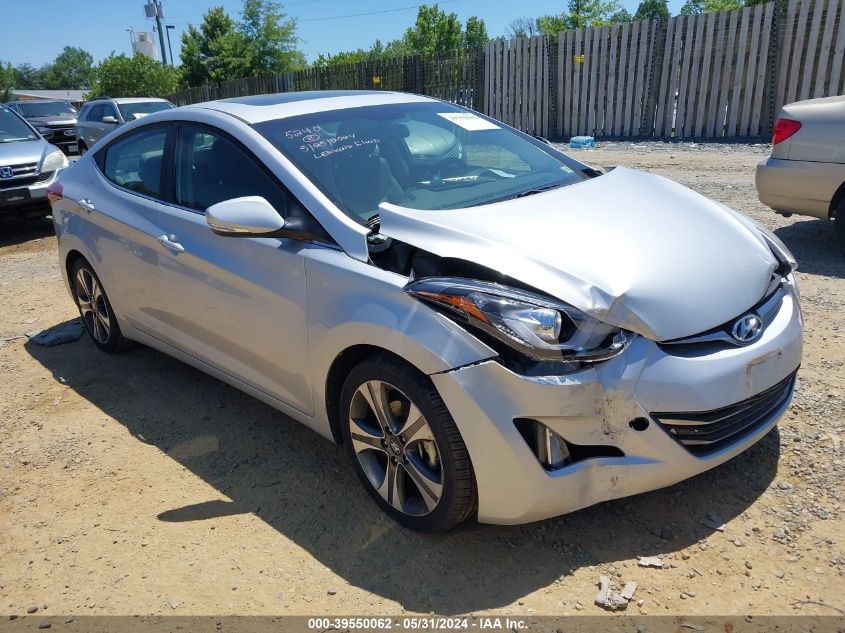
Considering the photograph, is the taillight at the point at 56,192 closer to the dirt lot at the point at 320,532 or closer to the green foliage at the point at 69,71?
the dirt lot at the point at 320,532

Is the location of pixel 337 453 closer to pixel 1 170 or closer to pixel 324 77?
pixel 1 170

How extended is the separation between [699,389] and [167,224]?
9.30ft

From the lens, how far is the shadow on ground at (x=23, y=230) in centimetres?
940

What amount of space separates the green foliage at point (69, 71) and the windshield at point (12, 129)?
11561cm

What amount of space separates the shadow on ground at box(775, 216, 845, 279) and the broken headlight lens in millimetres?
3935

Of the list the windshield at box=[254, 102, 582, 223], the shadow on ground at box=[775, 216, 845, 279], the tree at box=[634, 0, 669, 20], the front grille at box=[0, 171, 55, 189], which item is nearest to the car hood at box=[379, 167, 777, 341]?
the windshield at box=[254, 102, 582, 223]

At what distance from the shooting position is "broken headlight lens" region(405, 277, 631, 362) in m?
2.30

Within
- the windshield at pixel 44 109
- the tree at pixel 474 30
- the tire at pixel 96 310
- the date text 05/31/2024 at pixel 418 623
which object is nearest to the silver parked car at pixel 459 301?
the date text 05/31/2024 at pixel 418 623

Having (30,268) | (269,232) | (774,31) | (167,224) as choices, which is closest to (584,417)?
(269,232)

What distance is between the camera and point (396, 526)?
2828mm

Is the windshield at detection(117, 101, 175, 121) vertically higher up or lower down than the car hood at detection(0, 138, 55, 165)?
higher up

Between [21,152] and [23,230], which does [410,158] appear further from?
[23,230]

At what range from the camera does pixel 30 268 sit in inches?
302

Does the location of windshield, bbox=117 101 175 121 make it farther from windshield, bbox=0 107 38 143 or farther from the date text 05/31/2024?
the date text 05/31/2024
